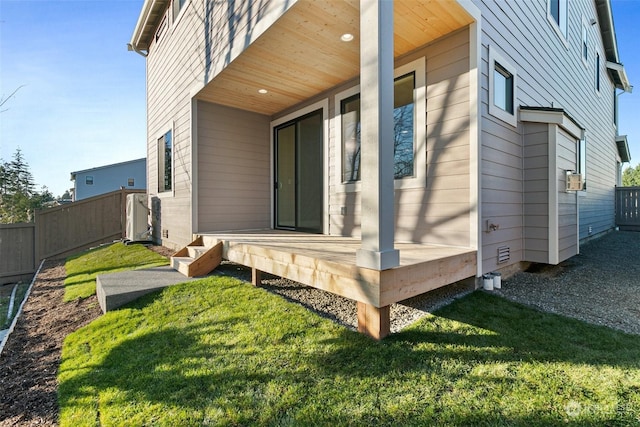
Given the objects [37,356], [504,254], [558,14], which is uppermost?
[558,14]

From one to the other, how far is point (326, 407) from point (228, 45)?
14.1 feet

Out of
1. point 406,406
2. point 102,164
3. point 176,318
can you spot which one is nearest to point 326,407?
point 406,406

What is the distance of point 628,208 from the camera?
392 inches

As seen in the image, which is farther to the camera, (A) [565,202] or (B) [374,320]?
(A) [565,202]

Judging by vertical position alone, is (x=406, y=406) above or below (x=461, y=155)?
below

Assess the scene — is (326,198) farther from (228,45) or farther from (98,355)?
(98,355)

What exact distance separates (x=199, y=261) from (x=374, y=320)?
2.57 metres

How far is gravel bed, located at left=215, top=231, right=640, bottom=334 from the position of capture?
271 centimetres

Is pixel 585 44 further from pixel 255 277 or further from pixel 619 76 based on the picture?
pixel 255 277

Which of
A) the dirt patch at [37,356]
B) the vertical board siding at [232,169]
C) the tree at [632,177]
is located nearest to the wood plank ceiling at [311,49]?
the vertical board siding at [232,169]

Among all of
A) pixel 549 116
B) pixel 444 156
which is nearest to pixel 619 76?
pixel 549 116

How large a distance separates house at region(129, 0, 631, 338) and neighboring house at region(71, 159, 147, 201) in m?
18.8

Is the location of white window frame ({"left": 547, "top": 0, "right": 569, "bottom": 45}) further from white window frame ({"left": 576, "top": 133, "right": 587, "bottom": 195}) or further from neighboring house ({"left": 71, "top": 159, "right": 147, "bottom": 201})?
neighboring house ({"left": 71, "top": 159, "right": 147, "bottom": 201})

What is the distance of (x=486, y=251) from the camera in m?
3.24
